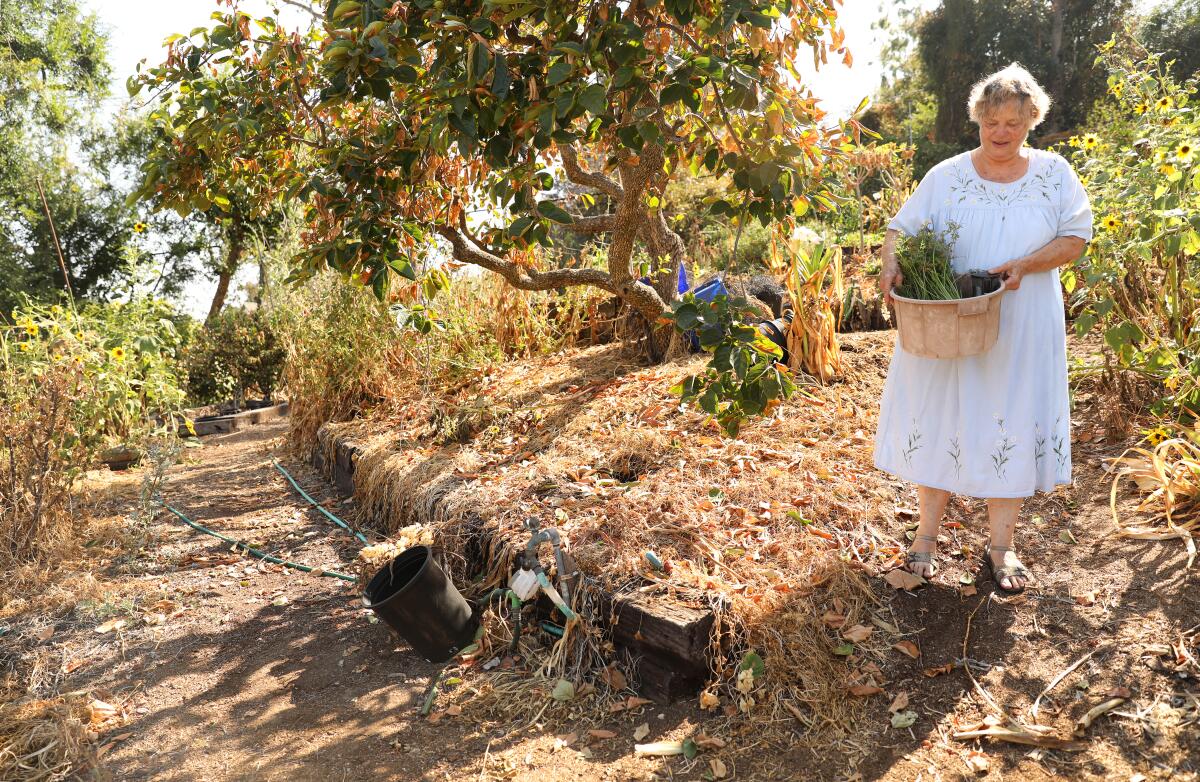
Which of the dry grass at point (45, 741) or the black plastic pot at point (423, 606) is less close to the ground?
the black plastic pot at point (423, 606)

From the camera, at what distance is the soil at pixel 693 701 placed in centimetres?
206

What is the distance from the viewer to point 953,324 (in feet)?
7.73

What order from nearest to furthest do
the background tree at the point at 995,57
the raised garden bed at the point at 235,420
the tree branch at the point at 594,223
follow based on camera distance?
the tree branch at the point at 594,223
the raised garden bed at the point at 235,420
the background tree at the point at 995,57

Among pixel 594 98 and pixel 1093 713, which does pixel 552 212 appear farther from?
pixel 1093 713

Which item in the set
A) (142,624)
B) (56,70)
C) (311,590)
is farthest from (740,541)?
(56,70)

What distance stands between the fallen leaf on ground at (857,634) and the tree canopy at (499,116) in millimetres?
1247

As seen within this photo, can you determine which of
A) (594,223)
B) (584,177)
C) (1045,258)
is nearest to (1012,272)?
(1045,258)

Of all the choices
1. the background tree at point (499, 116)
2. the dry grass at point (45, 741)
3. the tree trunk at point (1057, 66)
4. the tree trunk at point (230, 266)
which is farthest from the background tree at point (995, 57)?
the dry grass at point (45, 741)

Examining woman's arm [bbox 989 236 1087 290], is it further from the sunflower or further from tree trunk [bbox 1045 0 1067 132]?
tree trunk [bbox 1045 0 1067 132]

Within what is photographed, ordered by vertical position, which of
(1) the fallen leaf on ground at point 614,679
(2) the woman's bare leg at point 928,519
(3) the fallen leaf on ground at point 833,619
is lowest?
(1) the fallen leaf on ground at point 614,679

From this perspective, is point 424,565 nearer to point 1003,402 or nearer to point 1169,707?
point 1003,402

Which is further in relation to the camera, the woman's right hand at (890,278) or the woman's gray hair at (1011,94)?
the woman's right hand at (890,278)

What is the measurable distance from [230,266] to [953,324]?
13645 mm

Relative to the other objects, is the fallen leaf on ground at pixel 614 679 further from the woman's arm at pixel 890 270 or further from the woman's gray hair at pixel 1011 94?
the woman's gray hair at pixel 1011 94
